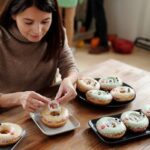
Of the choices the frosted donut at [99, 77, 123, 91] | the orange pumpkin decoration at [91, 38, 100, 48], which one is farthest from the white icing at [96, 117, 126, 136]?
the orange pumpkin decoration at [91, 38, 100, 48]

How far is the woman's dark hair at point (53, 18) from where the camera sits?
106 centimetres

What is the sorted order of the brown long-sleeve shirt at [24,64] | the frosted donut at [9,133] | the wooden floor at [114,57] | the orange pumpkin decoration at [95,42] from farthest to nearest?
the orange pumpkin decoration at [95,42] → the wooden floor at [114,57] → the brown long-sleeve shirt at [24,64] → the frosted donut at [9,133]

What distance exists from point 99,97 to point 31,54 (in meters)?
0.38

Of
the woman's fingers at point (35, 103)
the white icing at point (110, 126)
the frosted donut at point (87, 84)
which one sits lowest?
the white icing at point (110, 126)

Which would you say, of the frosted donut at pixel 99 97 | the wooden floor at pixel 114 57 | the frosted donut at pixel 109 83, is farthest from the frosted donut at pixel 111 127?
the wooden floor at pixel 114 57

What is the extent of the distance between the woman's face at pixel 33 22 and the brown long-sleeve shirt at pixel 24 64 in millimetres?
103

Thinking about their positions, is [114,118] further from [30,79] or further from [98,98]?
[30,79]

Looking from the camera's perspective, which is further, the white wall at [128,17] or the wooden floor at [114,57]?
the white wall at [128,17]

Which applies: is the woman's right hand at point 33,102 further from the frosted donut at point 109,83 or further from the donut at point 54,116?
the frosted donut at point 109,83

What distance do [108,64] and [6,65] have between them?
51 cm

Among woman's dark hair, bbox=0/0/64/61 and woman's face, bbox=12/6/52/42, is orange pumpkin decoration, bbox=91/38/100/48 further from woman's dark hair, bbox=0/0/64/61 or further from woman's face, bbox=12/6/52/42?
woman's face, bbox=12/6/52/42

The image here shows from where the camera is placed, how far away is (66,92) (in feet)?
3.60

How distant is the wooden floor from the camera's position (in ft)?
9.66

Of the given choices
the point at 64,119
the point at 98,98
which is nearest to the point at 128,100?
the point at 98,98
